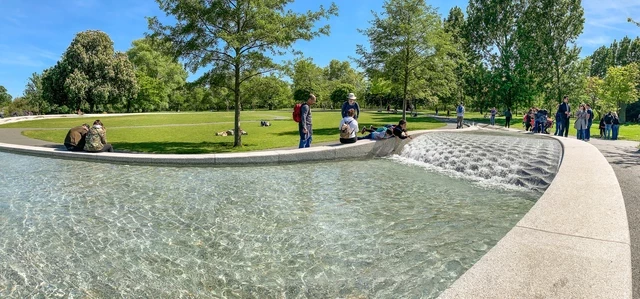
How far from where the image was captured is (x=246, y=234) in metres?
5.36

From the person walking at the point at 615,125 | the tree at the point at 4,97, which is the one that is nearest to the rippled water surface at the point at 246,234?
the person walking at the point at 615,125

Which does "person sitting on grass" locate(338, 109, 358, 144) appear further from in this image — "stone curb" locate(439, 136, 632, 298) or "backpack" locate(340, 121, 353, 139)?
"stone curb" locate(439, 136, 632, 298)

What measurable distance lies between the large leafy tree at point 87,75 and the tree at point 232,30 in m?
56.1

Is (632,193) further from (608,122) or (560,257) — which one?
(608,122)

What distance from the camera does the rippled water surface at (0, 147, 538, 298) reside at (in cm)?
389

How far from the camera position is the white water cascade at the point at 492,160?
8.41 meters

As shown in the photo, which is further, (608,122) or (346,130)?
(608,122)

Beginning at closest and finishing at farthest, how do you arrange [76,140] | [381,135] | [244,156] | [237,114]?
[244,156] < [76,140] < [381,135] < [237,114]

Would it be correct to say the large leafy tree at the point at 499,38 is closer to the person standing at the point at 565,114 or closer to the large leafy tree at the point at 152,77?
the person standing at the point at 565,114

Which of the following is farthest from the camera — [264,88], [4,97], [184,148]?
[4,97]

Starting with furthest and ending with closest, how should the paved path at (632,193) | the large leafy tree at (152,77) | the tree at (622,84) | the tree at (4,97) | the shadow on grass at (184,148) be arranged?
1. the tree at (4,97)
2. the large leafy tree at (152,77)
3. the tree at (622,84)
4. the shadow on grass at (184,148)
5. the paved path at (632,193)

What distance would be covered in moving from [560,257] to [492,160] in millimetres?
7435

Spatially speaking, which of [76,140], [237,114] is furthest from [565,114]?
[76,140]

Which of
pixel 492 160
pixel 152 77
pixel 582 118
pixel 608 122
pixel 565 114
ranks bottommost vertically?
pixel 492 160
